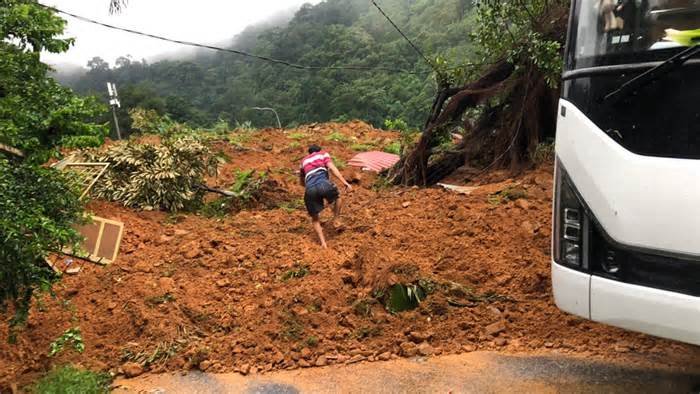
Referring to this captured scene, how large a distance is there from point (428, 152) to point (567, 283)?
715cm

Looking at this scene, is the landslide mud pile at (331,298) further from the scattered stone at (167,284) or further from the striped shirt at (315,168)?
the striped shirt at (315,168)

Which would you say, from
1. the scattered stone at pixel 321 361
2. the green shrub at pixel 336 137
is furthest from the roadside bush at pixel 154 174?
the green shrub at pixel 336 137

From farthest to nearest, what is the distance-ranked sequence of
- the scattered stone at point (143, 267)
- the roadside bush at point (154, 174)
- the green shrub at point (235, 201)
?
the green shrub at point (235, 201) < the roadside bush at point (154, 174) < the scattered stone at point (143, 267)

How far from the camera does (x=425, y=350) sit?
3.97 meters

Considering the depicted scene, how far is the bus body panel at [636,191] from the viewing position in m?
2.09

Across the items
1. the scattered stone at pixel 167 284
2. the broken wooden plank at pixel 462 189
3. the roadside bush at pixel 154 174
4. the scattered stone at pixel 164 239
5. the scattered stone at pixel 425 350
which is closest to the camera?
the scattered stone at pixel 425 350

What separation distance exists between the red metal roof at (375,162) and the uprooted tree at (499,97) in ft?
4.33

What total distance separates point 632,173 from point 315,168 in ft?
15.7

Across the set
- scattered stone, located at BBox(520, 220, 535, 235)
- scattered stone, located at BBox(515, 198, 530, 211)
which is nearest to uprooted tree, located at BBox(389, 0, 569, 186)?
scattered stone, located at BBox(515, 198, 530, 211)

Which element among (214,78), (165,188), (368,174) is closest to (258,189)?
(165,188)

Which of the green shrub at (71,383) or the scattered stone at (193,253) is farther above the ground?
the scattered stone at (193,253)

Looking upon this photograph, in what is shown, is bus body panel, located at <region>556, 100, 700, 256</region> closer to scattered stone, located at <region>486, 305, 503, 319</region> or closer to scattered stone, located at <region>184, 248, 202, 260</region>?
scattered stone, located at <region>486, 305, 503, 319</region>

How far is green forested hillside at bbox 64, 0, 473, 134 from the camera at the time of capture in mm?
35625

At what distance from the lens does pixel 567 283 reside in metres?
2.54
